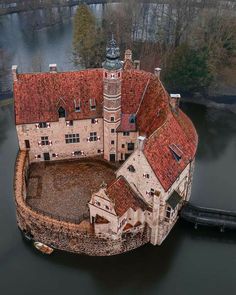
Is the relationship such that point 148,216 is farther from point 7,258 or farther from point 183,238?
point 7,258

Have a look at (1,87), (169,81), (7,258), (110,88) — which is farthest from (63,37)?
(7,258)

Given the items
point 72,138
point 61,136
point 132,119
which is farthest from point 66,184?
point 132,119

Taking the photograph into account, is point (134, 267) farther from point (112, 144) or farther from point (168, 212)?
point (112, 144)

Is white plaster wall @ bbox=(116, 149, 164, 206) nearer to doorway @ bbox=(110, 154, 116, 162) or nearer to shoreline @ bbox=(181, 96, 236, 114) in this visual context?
doorway @ bbox=(110, 154, 116, 162)

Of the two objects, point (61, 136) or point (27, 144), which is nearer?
point (61, 136)

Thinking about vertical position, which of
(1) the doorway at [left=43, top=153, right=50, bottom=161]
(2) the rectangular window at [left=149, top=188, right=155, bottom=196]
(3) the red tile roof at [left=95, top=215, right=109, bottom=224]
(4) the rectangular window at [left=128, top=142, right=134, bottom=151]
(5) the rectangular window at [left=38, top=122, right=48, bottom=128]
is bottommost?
(1) the doorway at [left=43, top=153, right=50, bottom=161]

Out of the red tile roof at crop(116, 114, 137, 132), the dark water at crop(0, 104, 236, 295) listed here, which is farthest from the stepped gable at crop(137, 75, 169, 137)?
the dark water at crop(0, 104, 236, 295)
